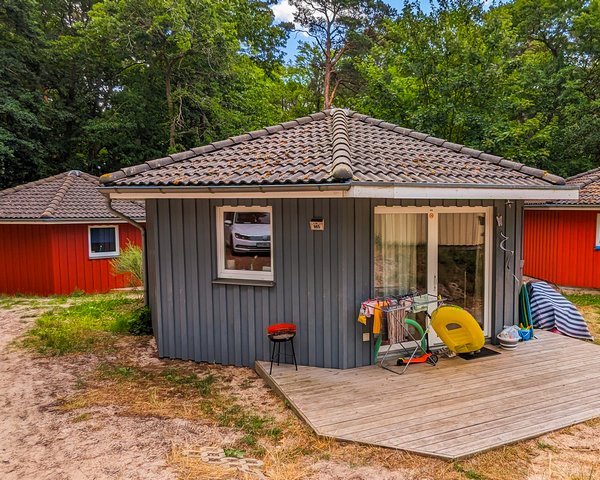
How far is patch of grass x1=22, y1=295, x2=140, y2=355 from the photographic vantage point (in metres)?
6.95

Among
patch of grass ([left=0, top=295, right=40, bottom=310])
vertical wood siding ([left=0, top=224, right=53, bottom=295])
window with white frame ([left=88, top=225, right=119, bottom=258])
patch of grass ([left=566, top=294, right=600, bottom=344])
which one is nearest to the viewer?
patch of grass ([left=566, top=294, right=600, bottom=344])

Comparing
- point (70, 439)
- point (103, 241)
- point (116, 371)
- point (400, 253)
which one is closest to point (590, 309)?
point (400, 253)

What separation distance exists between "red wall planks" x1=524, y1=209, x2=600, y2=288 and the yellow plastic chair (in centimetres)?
868

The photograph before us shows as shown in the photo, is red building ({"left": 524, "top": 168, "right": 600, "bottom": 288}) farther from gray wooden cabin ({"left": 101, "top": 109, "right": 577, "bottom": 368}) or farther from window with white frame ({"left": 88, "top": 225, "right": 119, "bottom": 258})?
window with white frame ({"left": 88, "top": 225, "right": 119, "bottom": 258})

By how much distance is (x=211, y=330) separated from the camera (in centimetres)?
591

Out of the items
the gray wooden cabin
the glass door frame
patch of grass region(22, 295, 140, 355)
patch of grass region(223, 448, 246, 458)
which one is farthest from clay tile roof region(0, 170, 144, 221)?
patch of grass region(223, 448, 246, 458)

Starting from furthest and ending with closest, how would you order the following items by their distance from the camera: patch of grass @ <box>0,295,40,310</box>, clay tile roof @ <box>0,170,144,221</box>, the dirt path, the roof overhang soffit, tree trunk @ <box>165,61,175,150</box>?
tree trunk @ <box>165,61,175,150</box> < clay tile roof @ <box>0,170,144,221</box> < patch of grass @ <box>0,295,40,310</box> < the roof overhang soffit < the dirt path

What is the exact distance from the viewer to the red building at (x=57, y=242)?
12219 millimetres

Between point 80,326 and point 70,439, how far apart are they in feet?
15.1

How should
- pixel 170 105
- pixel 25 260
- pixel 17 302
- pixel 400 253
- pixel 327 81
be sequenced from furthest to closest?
pixel 327 81 → pixel 170 105 → pixel 25 260 → pixel 17 302 → pixel 400 253

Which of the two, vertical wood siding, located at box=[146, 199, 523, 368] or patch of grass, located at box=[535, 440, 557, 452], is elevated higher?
vertical wood siding, located at box=[146, 199, 523, 368]

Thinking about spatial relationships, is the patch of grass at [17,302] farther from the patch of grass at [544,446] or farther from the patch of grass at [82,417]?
the patch of grass at [544,446]

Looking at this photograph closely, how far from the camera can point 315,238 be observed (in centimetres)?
530

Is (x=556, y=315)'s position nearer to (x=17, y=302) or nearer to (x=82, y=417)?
(x=82, y=417)
